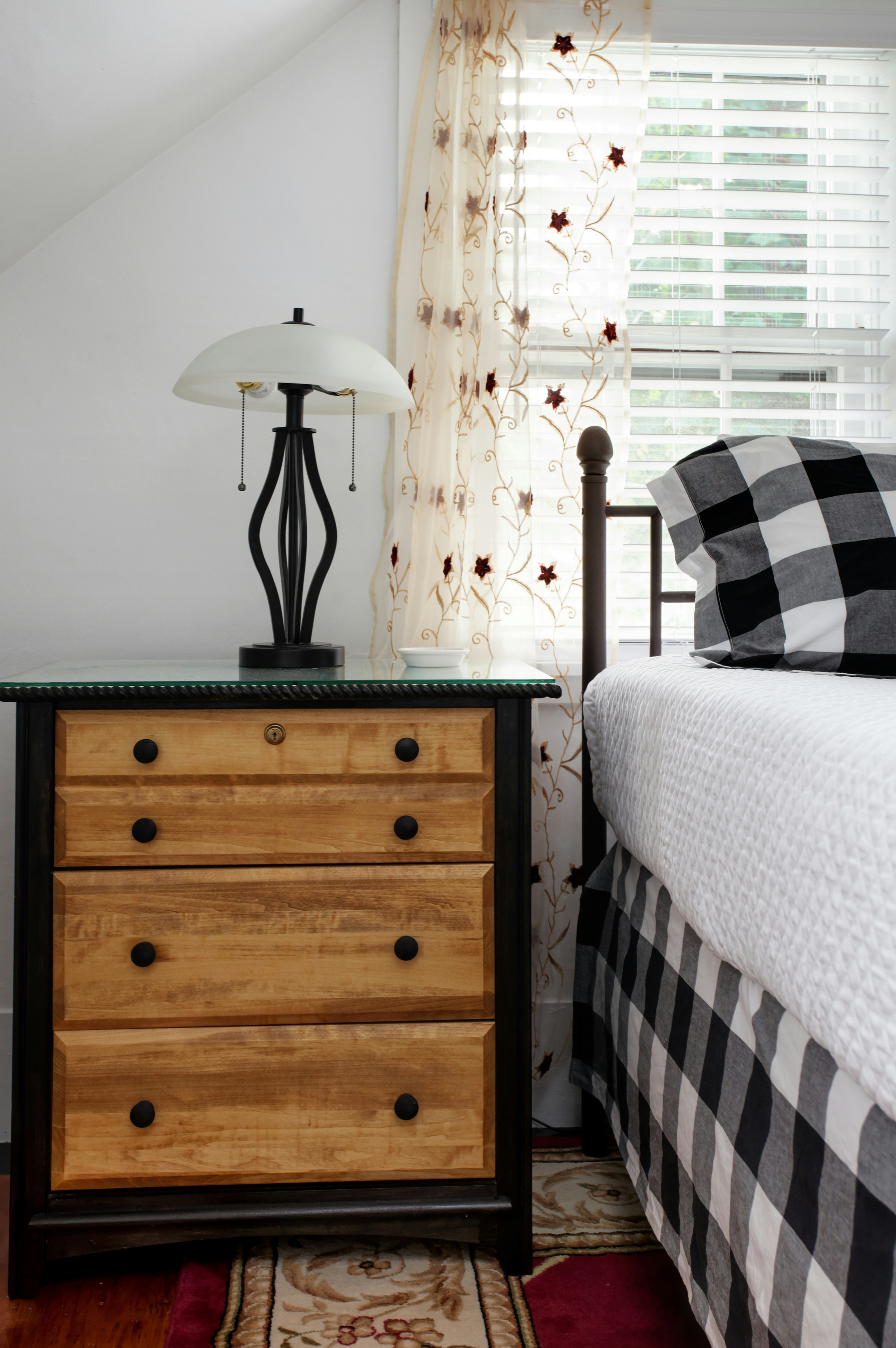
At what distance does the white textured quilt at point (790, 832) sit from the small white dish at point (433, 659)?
274 mm

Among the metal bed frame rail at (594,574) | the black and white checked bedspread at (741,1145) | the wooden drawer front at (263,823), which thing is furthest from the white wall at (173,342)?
the black and white checked bedspread at (741,1145)

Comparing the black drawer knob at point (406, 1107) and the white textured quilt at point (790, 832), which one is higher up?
the white textured quilt at point (790, 832)

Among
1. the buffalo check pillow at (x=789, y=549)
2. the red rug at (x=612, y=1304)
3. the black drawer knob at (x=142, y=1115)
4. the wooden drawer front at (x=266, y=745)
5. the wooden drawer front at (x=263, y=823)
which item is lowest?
the red rug at (x=612, y=1304)

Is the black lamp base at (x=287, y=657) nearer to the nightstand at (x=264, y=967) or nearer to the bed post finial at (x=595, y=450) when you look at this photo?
the nightstand at (x=264, y=967)

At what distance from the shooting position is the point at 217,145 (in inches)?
67.5

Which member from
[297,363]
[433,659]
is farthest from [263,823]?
[297,363]

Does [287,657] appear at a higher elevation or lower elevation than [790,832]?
higher

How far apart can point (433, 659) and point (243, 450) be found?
2.03 ft

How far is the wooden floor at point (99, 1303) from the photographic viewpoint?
3.73 ft

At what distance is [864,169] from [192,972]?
1.94 meters

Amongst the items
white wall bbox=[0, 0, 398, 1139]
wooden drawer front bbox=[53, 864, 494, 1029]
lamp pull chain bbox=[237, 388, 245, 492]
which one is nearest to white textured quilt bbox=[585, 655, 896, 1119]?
wooden drawer front bbox=[53, 864, 494, 1029]

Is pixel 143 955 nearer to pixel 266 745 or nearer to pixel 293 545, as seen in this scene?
pixel 266 745

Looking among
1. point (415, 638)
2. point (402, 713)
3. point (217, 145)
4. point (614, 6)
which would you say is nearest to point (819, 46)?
point (614, 6)

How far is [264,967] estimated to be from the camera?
121 centimetres
